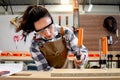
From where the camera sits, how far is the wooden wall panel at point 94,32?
11.2 ft

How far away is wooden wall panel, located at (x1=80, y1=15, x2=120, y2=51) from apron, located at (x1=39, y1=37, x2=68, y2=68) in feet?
5.21

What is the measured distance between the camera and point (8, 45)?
350 cm

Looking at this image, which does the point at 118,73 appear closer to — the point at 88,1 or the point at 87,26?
the point at 87,26

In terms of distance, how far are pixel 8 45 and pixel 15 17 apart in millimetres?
439

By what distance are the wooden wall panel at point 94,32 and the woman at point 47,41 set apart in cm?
159

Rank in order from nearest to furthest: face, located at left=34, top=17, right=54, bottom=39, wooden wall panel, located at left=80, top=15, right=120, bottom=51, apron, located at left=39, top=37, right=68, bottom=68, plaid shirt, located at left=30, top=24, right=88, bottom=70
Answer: face, located at left=34, top=17, right=54, bottom=39 < plaid shirt, located at left=30, top=24, right=88, bottom=70 < apron, located at left=39, top=37, right=68, bottom=68 < wooden wall panel, located at left=80, top=15, right=120, bottom=51

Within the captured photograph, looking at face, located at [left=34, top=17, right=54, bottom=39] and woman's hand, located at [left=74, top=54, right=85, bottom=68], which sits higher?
face, located at [left=34, top=17, right=54, bottom=39]

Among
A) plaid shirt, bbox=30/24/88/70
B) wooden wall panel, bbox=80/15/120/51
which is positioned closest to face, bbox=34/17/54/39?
plaid shirt, bbox=30/24/88/70

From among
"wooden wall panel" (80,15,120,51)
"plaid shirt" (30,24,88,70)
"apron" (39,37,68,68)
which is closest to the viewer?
"plaid shirt" (30,24,88,70)

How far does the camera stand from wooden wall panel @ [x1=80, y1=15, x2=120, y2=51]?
341cm

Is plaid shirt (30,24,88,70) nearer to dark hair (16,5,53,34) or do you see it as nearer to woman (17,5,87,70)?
woman (17,5,87,70)

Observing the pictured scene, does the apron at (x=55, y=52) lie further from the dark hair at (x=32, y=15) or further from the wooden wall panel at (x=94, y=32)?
the wooden wall panel at (x=94, y=32)

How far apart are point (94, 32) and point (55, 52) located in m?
1.66

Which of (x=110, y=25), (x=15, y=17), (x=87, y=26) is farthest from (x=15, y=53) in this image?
(x=110, y=25)
